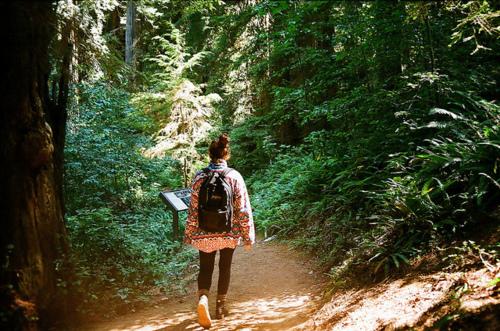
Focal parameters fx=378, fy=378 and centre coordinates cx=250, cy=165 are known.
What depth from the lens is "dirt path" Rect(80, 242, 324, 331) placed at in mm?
4418

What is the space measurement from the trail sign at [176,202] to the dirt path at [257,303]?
2104 millimetres

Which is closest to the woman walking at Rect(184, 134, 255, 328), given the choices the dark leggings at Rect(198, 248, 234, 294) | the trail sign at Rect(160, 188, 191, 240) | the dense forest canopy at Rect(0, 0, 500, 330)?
the dark leggings at Rect(198, 248, 234, 294)

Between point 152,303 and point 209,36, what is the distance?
42.9 ft

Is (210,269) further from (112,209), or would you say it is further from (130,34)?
(130,34)

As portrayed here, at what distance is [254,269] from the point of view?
6723 mm

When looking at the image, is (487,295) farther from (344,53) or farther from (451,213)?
(344,53)

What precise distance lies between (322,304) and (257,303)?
0.90m

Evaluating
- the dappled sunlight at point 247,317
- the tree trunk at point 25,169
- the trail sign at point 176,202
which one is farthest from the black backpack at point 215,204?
the trail sign at point 176,202

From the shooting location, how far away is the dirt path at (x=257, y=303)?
4.42 metres

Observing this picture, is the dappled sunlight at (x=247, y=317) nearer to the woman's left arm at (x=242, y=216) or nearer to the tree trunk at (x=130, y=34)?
the woman's left arm at (x=242, y=216)

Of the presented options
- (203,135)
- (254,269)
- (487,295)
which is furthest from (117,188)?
(487,295)

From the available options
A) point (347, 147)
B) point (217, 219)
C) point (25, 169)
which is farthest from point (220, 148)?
point (347, 147)

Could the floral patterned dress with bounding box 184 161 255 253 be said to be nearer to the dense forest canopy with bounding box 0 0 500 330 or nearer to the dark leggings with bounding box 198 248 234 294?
the dark leggings with bounding box 198 248 234 294

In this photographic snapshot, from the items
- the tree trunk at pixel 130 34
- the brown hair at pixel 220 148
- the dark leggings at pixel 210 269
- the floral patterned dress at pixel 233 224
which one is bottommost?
the dark leggings at pixel 210 269
